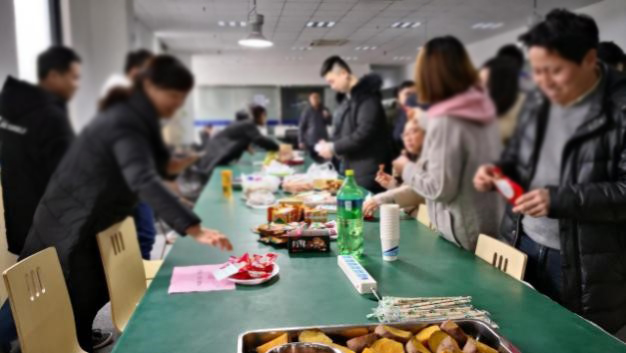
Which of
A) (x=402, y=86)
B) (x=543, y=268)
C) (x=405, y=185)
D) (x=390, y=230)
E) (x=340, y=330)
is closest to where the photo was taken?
(x=402, y=86)

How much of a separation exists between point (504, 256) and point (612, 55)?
27.5 inches

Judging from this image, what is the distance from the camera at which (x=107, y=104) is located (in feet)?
2.49

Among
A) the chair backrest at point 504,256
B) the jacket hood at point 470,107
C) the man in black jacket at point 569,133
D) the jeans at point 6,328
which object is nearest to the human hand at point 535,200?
the man in black jacket at point 569,133

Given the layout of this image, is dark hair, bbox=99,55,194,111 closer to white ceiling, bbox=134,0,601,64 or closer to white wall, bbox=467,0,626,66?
white ceiling, bbox=134,0,601,64

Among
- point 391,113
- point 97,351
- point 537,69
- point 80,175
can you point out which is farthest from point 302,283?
point 97,351

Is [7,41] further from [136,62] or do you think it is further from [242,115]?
[242,115]

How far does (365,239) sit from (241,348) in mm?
1028

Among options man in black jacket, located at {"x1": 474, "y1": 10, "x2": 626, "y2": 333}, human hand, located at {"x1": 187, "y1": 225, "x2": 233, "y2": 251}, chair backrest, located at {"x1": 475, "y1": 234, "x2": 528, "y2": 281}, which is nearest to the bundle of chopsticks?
chair backrest, located at {"x1": 475, "y1": 234, "x2": 528, "y2": 281}

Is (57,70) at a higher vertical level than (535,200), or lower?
higher

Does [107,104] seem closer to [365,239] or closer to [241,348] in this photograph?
[241,348]

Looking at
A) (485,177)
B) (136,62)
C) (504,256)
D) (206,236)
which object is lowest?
(504,256)

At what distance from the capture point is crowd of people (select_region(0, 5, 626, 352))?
0.75 meters

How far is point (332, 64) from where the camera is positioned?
45.8 inches

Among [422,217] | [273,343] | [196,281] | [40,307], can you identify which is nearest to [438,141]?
[273,343]
